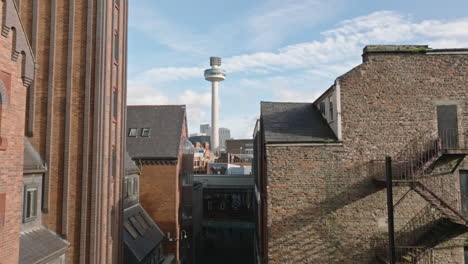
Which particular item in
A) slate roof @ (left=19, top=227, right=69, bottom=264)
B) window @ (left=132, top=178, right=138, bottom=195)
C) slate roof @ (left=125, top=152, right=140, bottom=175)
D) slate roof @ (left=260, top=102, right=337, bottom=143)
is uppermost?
slate roof @ (left=260, top=102, right=337, bottom=143)

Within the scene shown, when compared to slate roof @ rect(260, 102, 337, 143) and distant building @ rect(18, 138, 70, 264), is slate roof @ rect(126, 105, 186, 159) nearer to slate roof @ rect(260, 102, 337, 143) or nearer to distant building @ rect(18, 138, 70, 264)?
slate roof @ rect(260, 102, 337, 143)

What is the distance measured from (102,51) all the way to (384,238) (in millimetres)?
14731

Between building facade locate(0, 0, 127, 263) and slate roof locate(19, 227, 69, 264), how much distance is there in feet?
1.64

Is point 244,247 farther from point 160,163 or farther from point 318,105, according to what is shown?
point 318,105

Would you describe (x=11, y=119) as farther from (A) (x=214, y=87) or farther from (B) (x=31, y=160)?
(A) (x=214, y=87)

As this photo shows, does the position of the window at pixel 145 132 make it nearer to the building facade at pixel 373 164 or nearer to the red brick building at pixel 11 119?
the building facade at pixel 373 164

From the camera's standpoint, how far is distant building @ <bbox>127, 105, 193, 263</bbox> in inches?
1059

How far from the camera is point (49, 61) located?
1487 cm

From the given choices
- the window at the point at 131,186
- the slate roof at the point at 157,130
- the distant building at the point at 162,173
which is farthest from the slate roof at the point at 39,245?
the slate roof at the point at 157,130

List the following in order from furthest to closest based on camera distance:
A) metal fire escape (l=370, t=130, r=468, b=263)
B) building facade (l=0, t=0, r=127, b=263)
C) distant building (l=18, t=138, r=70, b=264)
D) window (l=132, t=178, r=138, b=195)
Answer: window (l=132, t=178, r=138, b=195) < building facade (l=0, t=0, r=127, b=263) < metal fire escape (l=370, t=130, r=468, b=263) < distant building (l=18, t=138, r=70, b=264)

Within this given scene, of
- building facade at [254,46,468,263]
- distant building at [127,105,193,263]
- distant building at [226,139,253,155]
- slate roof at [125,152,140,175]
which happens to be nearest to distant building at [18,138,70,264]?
building facade at [254,46,468,263]

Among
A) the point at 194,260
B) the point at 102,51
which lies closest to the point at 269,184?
the point at 102,51

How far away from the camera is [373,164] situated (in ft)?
48.0

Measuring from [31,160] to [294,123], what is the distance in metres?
11.3
